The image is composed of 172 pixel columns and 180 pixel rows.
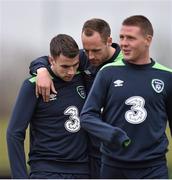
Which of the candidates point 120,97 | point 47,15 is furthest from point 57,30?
point 120,97

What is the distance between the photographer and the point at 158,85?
12.9ft

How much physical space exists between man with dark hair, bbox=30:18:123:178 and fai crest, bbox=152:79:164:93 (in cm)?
39

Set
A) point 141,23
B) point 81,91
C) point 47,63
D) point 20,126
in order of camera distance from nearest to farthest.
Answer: point 141,23
point 20,126
point 81,91
point 47,63

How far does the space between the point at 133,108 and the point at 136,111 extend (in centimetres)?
2

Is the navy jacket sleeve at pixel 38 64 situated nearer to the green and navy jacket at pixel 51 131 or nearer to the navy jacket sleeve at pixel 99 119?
the green and navy jacket at pixel 51 131

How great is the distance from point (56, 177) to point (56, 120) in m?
0.32

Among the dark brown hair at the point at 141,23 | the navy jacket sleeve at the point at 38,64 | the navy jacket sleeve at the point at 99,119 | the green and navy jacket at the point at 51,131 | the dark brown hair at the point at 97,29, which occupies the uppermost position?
the dark brown hair at the point at 141,23

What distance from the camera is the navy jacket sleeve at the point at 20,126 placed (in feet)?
13.4

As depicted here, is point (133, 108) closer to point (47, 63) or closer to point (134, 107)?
point (134, 107)

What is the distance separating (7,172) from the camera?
6.83 metres

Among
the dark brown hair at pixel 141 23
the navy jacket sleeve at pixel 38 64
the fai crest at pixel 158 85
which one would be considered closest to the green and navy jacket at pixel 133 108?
the fai crest at pixel 158 85

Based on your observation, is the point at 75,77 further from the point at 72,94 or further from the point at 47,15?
the point at 47,15

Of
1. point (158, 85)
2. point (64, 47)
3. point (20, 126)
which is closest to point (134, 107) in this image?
point (158, 85)

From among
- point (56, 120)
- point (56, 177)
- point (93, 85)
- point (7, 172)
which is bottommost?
point (7, 172)
